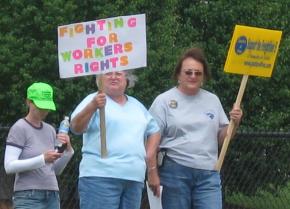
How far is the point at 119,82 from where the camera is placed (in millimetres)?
6078

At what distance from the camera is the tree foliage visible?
11.8m

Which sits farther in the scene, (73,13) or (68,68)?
(73,13)

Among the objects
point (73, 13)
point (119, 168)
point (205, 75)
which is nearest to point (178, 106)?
point (205, 75)

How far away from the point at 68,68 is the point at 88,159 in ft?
2.25

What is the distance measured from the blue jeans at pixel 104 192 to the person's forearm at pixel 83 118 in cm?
36

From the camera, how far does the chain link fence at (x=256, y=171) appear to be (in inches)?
376

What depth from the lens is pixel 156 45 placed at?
12250 millimetres

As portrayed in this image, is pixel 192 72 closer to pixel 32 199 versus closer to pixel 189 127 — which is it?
pixel 189 127

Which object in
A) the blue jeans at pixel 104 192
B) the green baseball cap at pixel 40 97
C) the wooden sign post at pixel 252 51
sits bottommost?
the blue jeans at pixel 104 192

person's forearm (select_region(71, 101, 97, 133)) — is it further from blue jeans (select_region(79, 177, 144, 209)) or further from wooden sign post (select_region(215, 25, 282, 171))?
wooden sign post (select_region(215, 25, 282, 171))

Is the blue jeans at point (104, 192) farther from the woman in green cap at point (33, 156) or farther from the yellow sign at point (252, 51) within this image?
the yellow sign at point (252, 51)

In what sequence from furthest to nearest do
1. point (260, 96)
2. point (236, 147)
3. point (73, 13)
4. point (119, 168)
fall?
point (260, 96)
point (73, 13)
point (236, 147)
point (119, 168)

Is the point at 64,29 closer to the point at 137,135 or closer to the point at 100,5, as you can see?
the point at 137,135

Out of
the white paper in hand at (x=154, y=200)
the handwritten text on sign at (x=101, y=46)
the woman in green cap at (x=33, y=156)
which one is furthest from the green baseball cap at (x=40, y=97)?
the white paper in hand at (x=154, y=200)
